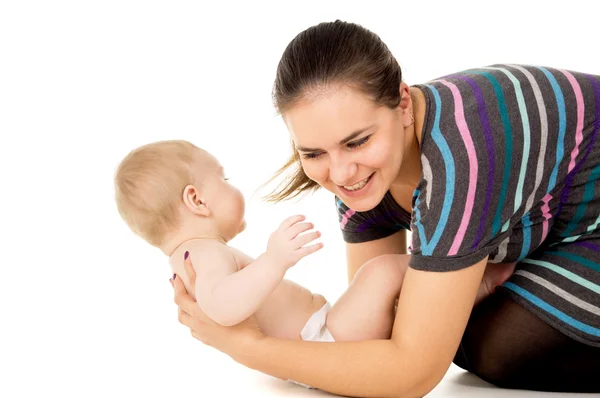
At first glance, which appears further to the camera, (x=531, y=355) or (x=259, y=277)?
(x=531, y=355)

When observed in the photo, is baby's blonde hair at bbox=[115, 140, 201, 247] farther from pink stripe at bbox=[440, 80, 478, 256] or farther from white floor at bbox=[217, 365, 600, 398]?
pink stripe at bbox=[440, 80, 478, 256]

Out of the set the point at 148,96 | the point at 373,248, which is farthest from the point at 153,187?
the point at 148,96

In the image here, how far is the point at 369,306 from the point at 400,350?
0.19 metres

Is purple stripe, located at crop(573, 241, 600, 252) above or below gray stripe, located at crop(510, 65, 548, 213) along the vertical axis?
below

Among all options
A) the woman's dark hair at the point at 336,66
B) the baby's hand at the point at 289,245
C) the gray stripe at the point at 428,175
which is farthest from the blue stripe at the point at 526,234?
the baby's hand at the point at 289,245

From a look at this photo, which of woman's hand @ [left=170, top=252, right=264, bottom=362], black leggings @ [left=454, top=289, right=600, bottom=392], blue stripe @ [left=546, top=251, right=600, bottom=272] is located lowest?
black leggings @ [left=454, top=289, right=600, bottom=392]

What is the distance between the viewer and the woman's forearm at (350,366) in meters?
1.91

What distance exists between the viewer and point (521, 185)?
199cm

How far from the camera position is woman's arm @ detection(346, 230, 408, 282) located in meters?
2.73

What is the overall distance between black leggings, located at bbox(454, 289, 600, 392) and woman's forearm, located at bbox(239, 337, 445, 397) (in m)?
0.31

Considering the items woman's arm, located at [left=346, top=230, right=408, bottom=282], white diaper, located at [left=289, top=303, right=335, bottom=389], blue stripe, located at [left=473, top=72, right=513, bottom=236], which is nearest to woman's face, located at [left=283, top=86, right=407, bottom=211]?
blue stripe, located at [left=473, top=72, right=513, bottom=236]

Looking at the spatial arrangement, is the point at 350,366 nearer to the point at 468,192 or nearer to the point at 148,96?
the point at 468,192

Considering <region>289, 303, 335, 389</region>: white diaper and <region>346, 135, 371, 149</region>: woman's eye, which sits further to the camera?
<region>289, 303, 335, 389</region>: white diaper

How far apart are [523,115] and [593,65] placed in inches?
78.7
